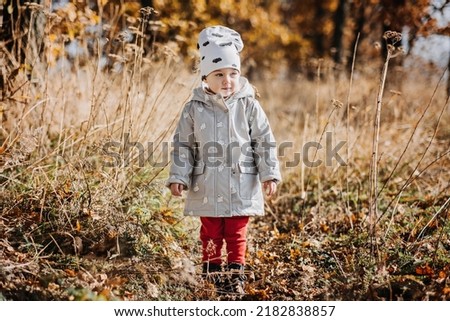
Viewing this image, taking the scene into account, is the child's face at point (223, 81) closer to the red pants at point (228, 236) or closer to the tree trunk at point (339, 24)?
the red pants at point (228, 236)

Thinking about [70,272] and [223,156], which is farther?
[223,156]

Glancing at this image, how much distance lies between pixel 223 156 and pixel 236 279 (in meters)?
0.72

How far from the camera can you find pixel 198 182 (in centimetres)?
309

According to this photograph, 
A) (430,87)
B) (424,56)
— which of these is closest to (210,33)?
(424,56)

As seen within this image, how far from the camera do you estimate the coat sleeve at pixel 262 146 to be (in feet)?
10.1

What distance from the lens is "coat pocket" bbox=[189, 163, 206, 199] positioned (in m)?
3.07

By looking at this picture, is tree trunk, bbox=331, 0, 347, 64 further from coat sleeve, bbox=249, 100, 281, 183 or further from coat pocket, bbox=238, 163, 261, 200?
coat pocket, bbox=238, 163, 261, 200

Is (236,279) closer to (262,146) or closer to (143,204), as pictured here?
(262,146)

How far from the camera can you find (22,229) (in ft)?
10.4

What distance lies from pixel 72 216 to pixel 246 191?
111 cm

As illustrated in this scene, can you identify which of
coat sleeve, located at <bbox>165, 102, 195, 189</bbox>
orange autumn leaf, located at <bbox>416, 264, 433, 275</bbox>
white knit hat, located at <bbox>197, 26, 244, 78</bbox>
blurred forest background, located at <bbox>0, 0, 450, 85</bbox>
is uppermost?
blurred forest background, located at <bbox>0, 0, 450, 85</bbox>

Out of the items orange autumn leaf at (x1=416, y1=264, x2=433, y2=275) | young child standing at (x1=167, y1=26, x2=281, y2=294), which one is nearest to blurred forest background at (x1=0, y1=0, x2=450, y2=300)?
orange autumn leaf at (x1=416, y1=264, x2=433, y2=275)

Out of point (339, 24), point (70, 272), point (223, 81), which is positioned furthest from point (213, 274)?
point (339, 24)
